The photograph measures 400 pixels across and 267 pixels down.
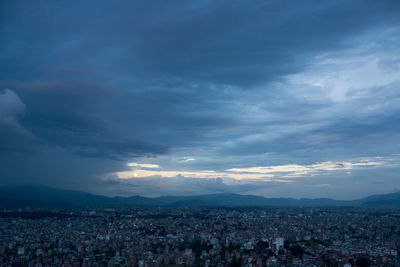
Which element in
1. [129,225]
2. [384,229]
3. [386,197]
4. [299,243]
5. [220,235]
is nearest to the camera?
[299,243]

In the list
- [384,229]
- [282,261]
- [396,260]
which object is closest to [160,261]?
[282,261]

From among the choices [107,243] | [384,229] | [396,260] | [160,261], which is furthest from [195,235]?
[384,229]

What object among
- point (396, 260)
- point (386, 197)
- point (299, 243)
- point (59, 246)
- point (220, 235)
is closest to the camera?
point (396, 260)

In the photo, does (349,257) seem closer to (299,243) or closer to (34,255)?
(299,243)

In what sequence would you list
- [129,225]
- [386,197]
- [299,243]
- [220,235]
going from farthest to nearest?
1. [386,197]
2. [129,225]
3. [220,235]
4. [299,243]

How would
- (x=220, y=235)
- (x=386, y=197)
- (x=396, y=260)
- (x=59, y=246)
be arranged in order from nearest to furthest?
(x=396, y=260), (x=59, y=246), (x=220, y=235), (x=386, y=197)

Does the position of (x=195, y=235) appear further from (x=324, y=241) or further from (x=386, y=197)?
(x=386, y=197)

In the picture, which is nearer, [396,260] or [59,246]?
[396,260]

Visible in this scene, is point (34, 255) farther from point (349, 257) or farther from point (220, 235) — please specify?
point (349, 257)

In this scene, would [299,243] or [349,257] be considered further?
[299,243]
